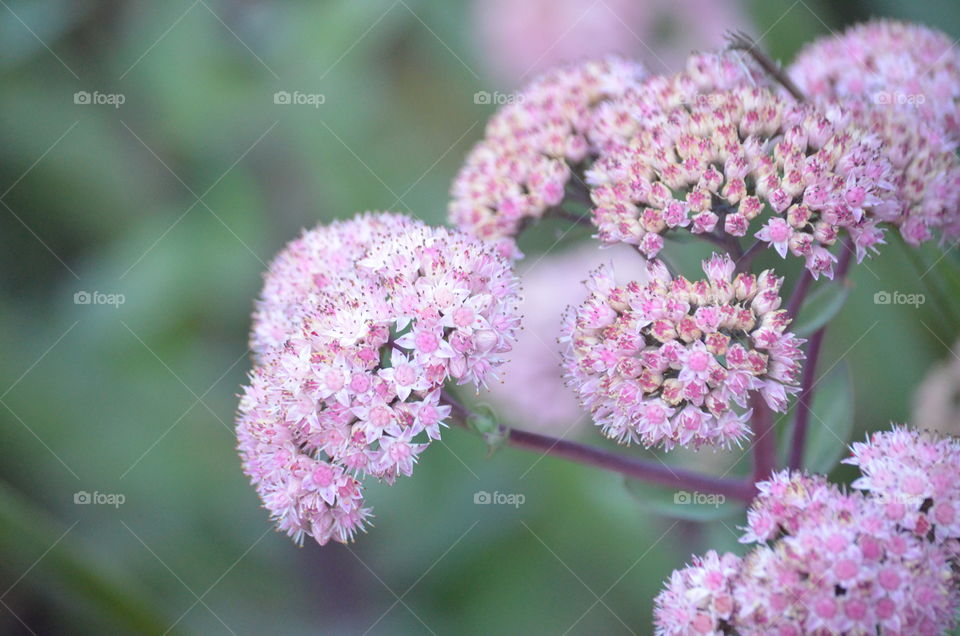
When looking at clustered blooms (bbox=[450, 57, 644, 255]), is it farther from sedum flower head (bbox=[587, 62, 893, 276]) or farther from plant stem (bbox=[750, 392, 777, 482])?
plant stem (bbox=[750, 392, 777, 482])

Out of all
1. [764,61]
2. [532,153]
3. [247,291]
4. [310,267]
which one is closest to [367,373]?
[310,267]

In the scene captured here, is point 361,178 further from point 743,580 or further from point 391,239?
point 743,580

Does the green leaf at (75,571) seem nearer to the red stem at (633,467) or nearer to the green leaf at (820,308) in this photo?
the red stem at (633,467)

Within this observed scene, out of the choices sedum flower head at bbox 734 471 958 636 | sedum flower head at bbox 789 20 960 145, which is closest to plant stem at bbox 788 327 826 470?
sedum flower head at bbox 734 471 958 636

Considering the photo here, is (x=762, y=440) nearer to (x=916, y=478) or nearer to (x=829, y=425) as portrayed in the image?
(x=829, y=425)

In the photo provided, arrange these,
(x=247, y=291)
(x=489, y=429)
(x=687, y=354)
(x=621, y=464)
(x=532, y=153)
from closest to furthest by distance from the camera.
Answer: (x=687, y=354) < (x=489, y=429) < (x=621, y=464) < (x=532, y=153) < (x=247, y=291)

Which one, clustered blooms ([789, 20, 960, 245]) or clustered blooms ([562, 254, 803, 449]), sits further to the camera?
clustered blooms ([789, 20, 960, 245])
